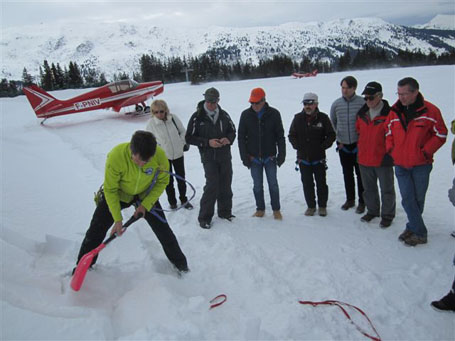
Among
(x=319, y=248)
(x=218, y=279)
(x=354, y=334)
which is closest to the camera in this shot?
(x=354, y=334)

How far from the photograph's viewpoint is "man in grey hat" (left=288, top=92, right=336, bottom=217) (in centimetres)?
413

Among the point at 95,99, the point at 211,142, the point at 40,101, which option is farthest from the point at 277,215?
the point at 40,101

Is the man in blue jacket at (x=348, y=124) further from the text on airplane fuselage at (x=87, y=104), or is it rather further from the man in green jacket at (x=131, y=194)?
the text on airplane fuselage at (x=87, y=104)

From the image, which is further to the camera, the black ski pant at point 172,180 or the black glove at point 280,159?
the black ski pant at point 172,180

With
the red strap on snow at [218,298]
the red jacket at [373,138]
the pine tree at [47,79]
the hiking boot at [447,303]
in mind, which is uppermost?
the pine tree at [47,79]

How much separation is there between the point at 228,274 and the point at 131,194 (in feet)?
4.42

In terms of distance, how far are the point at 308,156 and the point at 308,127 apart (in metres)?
0.42

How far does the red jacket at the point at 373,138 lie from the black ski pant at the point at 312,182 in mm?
597

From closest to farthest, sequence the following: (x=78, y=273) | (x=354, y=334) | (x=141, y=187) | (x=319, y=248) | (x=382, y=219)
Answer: (x=354, y=334)
(x=78, y=273)
(x=141, y=187)
(x=319, y=248)
(x=382, y=219)

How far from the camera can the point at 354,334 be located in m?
2.46

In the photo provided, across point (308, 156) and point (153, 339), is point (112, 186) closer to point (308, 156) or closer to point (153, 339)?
point (153, 339)

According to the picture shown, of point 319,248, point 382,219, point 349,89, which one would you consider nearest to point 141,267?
point 319,248

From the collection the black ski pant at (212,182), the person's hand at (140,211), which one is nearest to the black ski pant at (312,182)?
the black ski pant at (212,182)

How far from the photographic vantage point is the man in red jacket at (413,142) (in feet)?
10.3
